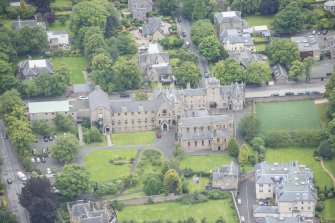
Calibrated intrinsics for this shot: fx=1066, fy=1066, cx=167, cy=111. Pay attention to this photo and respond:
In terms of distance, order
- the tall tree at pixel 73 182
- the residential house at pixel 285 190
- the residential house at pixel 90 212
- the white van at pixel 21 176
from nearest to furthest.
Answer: the residential house at pixel 90 212, the residential house at pixel 285 190, the tall tree at pixel 73 182, the white van at pixel 21 176

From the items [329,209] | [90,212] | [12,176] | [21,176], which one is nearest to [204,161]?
[329,209]

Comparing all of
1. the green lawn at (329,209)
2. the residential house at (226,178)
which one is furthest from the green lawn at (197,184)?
the green lawn at (329,209)

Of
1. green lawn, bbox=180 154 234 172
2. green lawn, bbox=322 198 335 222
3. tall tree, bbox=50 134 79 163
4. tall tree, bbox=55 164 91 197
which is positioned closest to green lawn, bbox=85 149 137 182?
tall tree, bbox=50 134 79 163

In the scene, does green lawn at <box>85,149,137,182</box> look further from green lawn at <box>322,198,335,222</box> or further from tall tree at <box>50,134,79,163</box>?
green lawn at <box>322,198,335,222</box>

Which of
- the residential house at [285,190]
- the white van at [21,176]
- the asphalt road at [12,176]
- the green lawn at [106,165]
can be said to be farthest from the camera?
the green lawn at [106,165]

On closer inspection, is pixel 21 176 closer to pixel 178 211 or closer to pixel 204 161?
pixel 178 211

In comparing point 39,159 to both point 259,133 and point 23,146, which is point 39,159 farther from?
point 259,133

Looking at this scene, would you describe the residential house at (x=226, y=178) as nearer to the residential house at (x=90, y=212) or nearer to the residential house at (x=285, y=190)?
the residential house at (x=285, y=190)
